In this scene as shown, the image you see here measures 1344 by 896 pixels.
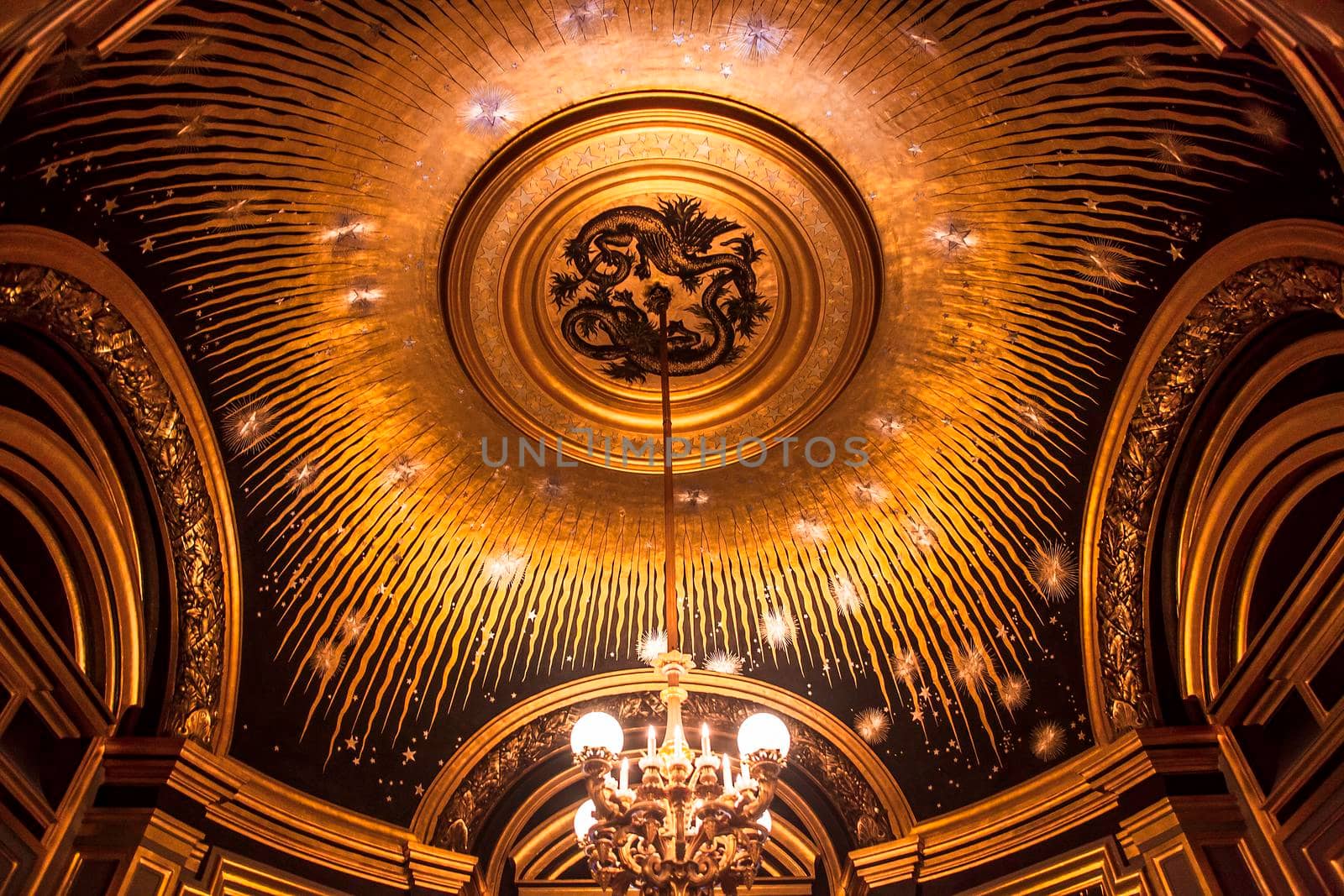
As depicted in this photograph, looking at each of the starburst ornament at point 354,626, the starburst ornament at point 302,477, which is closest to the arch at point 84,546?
the starburst ornament at point 302,477

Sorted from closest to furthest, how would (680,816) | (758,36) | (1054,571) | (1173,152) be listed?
(680,816) < (1173,152) < (758,36) < (1054,571)

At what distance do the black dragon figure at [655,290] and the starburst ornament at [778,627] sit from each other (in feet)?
6.66

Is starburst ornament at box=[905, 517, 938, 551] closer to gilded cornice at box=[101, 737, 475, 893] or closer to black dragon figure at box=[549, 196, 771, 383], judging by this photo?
black dragon figure at box=[549, 196, 771, 383]

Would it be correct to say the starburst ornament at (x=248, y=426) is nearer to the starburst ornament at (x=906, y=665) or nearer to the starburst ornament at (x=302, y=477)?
the starburst ornament at (x=302, y=477)

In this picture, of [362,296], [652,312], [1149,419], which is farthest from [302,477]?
[1149,419]

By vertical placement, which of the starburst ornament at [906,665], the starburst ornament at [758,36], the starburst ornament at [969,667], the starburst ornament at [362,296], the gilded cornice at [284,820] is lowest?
the gilded cornice at [284,820]

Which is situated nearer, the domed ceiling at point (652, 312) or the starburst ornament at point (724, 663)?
the domed ceiling at point (652, 312)

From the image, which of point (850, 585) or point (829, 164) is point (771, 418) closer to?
point (850, 585)

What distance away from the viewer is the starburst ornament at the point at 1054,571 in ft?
23.2

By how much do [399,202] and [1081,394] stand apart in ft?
14.0

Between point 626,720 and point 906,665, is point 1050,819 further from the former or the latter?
point 626,720

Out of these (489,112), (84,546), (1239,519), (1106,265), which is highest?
(489,112)

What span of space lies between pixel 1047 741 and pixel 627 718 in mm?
3081

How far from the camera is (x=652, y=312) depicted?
7.01 m
